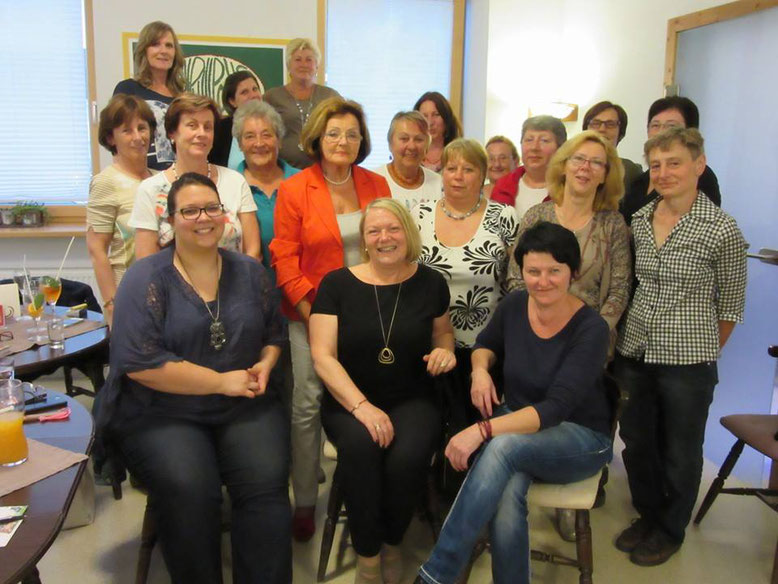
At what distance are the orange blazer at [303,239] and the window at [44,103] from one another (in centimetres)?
320

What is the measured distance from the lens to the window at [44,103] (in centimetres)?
454

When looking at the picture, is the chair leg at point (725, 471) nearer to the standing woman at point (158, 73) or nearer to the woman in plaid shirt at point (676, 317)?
the woman in plaid shirt at point (676, 317)

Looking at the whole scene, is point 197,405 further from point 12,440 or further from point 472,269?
point 472,269

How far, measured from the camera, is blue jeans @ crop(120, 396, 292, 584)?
69.3 inches

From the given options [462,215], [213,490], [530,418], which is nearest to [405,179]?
[462,215]

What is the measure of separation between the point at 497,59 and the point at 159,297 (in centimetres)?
382

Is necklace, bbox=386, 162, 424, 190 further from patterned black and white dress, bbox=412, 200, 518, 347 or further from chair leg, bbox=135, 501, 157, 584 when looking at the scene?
chair leg, bbox=135, 501, 157, 584

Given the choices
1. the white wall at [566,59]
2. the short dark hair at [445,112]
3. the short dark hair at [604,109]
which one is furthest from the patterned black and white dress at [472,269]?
the white wall at [566,59]

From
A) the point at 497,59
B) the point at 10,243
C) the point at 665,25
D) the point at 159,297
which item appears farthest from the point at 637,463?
the point at 10,243

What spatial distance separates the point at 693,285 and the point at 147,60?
8.72ft

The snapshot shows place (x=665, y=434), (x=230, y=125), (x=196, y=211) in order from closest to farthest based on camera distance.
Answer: (x=196, y=211)
(x=665, y=434)
(x=230, y=125)

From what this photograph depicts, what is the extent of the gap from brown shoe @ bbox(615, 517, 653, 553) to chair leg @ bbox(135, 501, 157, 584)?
5.52ft

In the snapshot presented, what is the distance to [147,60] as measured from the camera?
309cm

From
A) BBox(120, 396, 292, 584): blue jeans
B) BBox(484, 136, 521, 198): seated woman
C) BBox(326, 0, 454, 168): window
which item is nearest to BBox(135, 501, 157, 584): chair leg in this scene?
BBox(120, 396, 292, 584): blue jeans
